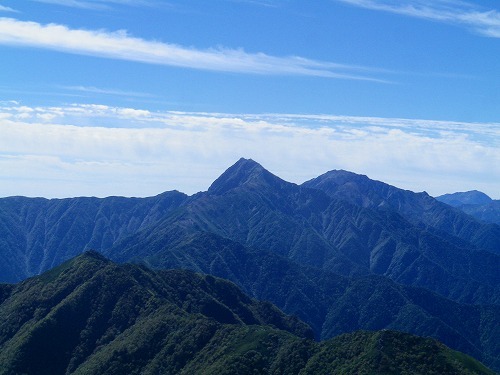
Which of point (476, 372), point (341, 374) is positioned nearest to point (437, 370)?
point (476, 372)

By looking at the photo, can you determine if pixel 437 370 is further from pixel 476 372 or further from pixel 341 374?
pixel 341 374

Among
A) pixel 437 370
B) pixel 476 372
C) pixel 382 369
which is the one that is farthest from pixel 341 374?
pixel 476 372

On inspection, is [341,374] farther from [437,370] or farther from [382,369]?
[437,370]

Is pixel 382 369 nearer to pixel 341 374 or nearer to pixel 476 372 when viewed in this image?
pixel 341 374

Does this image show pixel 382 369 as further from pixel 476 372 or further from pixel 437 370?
pixel 476 372

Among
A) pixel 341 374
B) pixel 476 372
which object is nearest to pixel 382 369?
pixel 341 374
